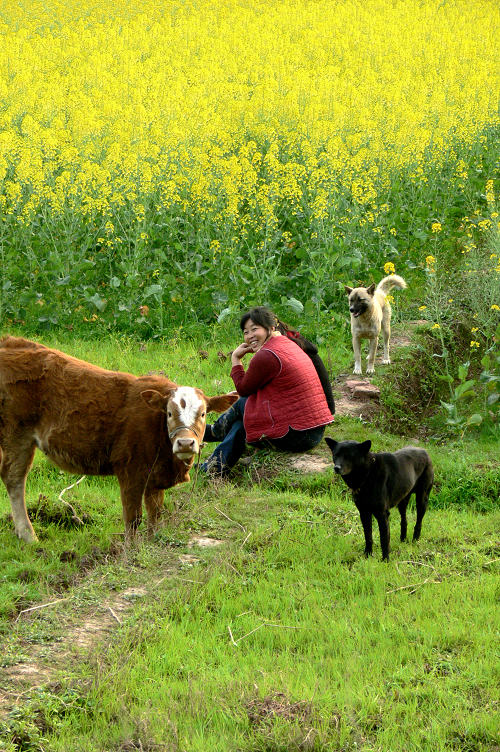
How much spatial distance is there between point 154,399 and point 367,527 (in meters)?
1.83

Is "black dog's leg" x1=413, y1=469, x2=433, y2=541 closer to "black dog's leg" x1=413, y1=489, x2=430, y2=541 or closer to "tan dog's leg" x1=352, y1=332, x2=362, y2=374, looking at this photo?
"black dog's leg" x1=413, y1=489, x2=430, y2=541

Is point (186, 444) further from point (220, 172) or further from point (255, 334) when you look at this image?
point (220, 172)

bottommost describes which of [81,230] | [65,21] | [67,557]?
[67,557]

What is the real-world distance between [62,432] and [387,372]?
5.37 m

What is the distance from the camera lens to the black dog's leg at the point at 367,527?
21.7 feet

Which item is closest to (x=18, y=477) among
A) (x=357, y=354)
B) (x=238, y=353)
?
(x=238, y=353)

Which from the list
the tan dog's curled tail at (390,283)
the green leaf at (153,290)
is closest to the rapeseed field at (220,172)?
the green leaf at (153,290)

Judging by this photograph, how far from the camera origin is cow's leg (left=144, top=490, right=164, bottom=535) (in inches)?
283

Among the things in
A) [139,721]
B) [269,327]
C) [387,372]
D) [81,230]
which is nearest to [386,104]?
[81,230]

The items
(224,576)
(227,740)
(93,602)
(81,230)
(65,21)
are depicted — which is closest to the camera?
(227,740)

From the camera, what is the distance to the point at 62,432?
706cm

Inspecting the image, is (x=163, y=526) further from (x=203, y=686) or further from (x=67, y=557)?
(x=203, y=686)

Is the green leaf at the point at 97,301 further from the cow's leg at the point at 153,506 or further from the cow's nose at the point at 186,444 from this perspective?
the cow's nose at the point at 186,444

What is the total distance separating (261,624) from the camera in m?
5.82
